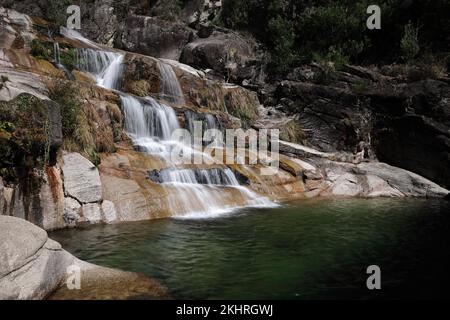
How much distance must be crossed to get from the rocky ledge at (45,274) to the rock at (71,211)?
15.2 ft

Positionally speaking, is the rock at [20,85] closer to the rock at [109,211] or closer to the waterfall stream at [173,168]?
the rock at [109,211]

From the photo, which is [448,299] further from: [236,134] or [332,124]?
[332,124]

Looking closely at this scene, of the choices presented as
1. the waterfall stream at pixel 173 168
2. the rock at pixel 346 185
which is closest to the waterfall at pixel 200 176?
the waterfall stream at pixel 173 168

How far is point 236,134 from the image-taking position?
935 inches

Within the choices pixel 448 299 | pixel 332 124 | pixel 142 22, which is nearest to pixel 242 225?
pixel 448 299

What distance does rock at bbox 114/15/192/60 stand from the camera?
35.9m

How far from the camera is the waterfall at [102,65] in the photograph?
78.6 ft

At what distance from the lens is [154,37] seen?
3600 centimetres

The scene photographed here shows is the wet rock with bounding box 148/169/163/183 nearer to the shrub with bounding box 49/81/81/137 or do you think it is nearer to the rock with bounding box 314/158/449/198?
the shrub with bounding box 49/81/81/137

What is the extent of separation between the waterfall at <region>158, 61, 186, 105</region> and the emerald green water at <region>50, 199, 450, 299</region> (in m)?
12.4

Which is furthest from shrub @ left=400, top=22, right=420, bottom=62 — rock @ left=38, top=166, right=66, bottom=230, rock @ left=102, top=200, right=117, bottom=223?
rock @ left=38, top=166, right=66, bottom=230

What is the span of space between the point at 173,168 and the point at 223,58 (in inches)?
751

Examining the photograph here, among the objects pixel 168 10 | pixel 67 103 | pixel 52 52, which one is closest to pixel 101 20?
pixel 168 10

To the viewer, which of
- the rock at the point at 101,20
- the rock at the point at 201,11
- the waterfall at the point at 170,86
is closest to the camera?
the waterfall at the point at 170,86
